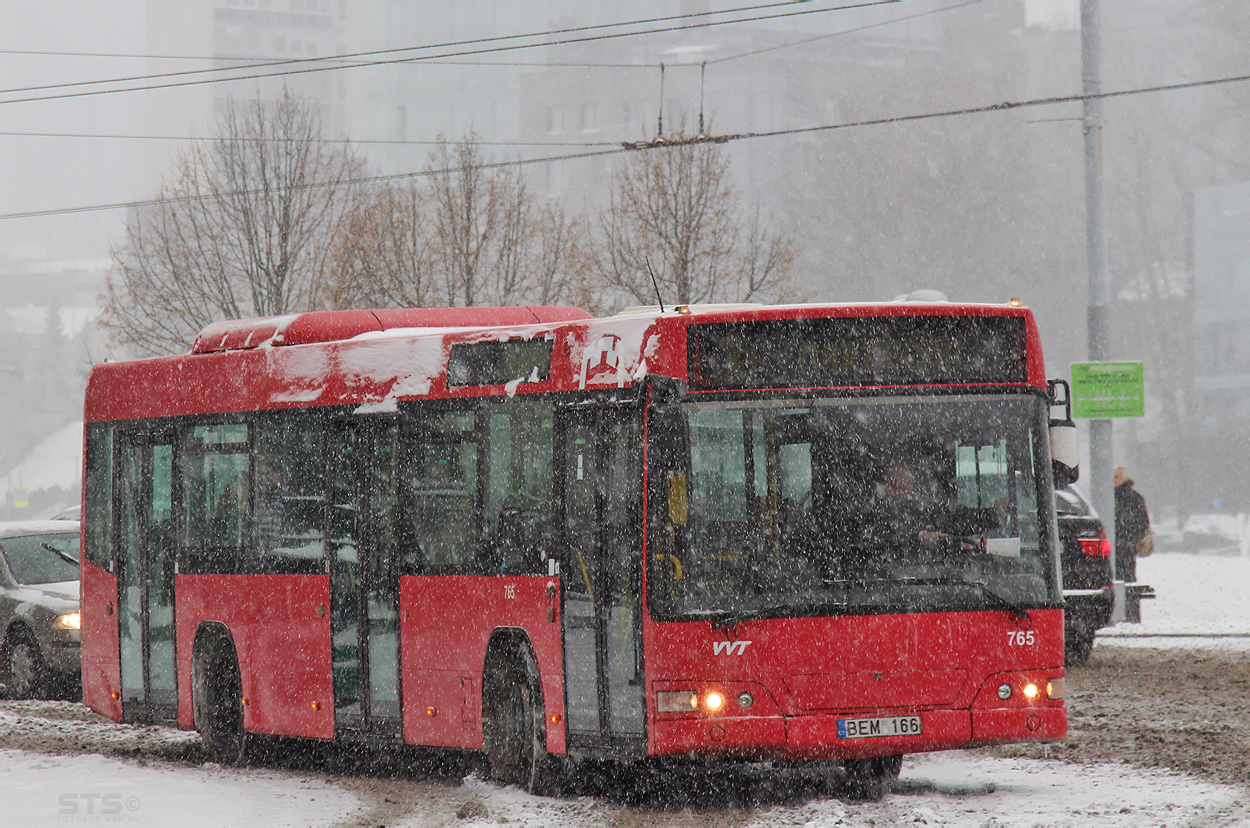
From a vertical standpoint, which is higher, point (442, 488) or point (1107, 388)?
point (1107, 388)

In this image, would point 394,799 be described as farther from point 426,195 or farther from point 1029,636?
point 426,195

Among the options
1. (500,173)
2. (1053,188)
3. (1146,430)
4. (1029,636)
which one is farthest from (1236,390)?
(1029,636)

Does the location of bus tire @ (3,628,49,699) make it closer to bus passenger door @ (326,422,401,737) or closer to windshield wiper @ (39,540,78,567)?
windshield wiper @ (39,540,78,567)

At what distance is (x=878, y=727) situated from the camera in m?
8.61

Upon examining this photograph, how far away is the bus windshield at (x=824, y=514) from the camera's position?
8461 mm

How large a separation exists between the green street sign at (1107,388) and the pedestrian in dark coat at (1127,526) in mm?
873

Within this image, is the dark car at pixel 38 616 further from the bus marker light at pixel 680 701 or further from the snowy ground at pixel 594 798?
the bus marker light at pixel 680 701

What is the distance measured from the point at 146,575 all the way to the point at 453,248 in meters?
24.7

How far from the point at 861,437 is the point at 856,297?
5772 cm

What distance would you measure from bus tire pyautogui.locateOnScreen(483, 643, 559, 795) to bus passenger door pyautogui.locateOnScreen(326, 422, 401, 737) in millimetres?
942

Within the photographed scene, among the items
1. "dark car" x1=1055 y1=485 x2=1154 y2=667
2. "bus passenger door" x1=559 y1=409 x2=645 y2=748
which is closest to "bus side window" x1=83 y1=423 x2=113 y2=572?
"bus passenger door" x1=559 y1=409 x2=645 y2=748

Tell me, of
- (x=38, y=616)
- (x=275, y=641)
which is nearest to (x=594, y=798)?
(x=275, y=641)

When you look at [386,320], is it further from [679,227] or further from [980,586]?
[679,227]

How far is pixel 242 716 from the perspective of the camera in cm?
1236
